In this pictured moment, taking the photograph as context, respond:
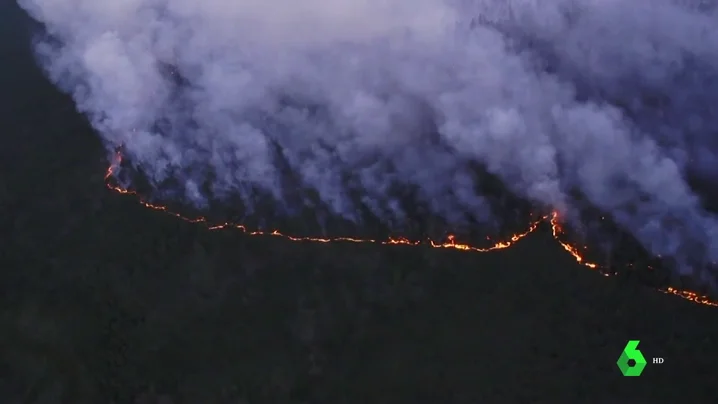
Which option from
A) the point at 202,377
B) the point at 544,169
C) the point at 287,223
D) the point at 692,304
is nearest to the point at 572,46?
the point at 544,169

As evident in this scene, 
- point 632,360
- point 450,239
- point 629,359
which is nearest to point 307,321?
point 450,239

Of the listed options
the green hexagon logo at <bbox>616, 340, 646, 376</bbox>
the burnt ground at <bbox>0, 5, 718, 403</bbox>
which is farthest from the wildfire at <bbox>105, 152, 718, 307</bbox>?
the green hexagon logo at <bbox>616, 340, 646, 376</bbox>

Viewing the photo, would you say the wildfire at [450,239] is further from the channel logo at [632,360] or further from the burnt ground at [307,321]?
the channel logo at [632,360]

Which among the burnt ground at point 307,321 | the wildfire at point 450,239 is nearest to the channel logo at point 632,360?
the burnt ground at point 307,321

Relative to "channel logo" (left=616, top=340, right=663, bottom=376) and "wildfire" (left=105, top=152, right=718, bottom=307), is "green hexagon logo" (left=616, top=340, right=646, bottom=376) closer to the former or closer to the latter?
"channel logo" (left=616, top=340, right=663, bottom=376)

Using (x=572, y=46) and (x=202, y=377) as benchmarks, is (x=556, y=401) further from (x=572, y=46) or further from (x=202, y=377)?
(x=572, y=46)

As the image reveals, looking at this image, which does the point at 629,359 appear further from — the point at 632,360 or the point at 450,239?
the point at 450,239
